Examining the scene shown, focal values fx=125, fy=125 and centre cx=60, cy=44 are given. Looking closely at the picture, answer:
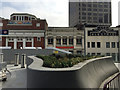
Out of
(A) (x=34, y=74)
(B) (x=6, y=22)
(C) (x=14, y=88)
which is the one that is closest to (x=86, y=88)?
(A) (x=34, y=74)

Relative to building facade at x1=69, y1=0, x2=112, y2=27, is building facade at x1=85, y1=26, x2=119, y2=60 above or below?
below

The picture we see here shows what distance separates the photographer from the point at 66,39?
130ft

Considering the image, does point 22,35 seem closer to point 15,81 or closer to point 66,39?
point 66,39

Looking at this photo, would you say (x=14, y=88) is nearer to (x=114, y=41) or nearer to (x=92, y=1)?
(x=114, y=41)

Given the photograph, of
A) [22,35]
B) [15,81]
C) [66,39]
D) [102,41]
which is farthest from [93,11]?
[15,81]

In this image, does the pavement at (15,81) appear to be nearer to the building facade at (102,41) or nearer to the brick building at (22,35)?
the brick building at (22,35)

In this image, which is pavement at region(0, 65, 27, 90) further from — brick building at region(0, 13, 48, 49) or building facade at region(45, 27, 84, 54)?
brick building at region(0, 13, 48, 49)

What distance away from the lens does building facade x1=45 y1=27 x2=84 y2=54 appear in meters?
39.1

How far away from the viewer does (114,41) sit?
39.8m

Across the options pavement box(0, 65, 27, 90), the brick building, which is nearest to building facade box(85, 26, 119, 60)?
the brick building

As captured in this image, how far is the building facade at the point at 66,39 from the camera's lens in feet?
128

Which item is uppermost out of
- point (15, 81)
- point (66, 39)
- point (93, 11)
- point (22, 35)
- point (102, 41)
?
point (93, 11)

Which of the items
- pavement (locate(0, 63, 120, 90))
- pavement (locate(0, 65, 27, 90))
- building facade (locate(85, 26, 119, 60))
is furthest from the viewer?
building facade (locate(85, 26, 119, 60))

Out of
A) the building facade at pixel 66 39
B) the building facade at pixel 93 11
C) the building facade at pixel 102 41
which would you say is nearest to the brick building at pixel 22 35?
the building facade at pixel 66 39
